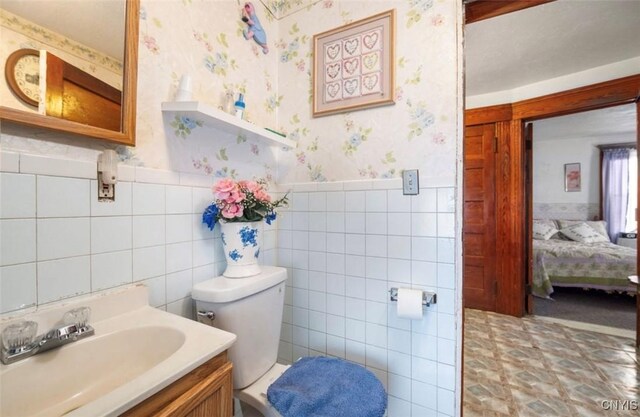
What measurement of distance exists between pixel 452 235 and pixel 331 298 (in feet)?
2.30

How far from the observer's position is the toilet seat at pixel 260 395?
38.0 inches

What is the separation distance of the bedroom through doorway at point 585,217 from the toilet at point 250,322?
2828 mm

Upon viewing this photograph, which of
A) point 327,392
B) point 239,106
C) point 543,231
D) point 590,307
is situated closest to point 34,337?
point 327,392

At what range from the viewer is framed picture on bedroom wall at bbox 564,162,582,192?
4766 mm

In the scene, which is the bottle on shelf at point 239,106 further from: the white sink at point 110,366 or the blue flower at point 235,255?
the white sink at point 110,366

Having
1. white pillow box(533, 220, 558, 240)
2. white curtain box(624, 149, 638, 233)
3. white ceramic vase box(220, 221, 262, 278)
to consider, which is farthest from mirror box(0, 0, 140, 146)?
white curtain box(624, 149, 638, 233)

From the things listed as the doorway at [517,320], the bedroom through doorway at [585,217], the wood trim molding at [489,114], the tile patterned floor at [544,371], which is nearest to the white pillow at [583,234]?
the bedroom through doorway at [585,217]

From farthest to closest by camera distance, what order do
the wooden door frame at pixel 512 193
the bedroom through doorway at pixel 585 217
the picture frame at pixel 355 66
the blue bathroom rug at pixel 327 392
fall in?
the bedroom through doorway at pixel 585 217
the wooden door frame at pixel 512 193
the picture frame at pixel 355 66
the blue bathroom rug at pixel 327 392

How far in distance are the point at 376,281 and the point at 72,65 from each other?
138cm

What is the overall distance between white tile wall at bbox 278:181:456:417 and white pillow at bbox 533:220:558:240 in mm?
4254

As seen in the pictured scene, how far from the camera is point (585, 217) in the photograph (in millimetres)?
4711

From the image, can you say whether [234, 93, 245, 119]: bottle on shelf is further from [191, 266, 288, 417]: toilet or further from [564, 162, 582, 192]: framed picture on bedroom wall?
[564, 162, 582, 192]: framed picture on bedroom wall

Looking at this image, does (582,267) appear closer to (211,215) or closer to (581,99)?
(581,99)

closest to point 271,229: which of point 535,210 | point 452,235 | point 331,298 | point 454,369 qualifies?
point 331,298
